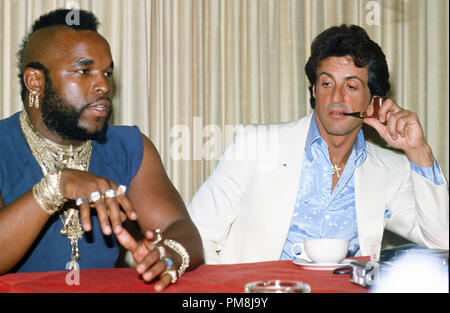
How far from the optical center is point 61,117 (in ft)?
6.50

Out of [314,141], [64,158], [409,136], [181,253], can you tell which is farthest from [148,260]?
[314,141]

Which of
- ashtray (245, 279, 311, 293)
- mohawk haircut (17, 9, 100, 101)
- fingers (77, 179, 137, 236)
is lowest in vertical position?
ashtray (245, 279, 311, 293)

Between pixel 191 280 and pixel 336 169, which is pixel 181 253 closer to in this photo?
pixel 191 280

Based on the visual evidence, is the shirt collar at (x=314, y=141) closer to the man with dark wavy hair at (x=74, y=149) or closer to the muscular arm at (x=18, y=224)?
the man with dark wavy hair at (x=74, y=149)

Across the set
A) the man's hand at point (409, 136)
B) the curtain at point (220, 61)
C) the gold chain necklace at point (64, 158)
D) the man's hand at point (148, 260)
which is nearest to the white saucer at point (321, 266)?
the man's hand at point (148, 260)

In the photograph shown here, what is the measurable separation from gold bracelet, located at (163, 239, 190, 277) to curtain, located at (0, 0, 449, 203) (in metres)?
1.58

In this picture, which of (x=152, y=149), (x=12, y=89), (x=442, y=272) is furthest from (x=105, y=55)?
(x=442, y=272)

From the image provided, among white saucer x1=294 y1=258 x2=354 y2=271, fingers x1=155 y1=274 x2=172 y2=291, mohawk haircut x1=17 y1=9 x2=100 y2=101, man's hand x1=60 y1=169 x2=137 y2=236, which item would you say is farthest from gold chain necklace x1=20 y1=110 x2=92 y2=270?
white saucer x1=294 y1=258 x2=354 y2=271

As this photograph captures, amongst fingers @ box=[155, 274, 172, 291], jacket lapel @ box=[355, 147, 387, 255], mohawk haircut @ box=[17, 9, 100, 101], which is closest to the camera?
fingers @ box=[155, 274, 172, 291]

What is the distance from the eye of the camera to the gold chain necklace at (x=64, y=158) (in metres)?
1.86

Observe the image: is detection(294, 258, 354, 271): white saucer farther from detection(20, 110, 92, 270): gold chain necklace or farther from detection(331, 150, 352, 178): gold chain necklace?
detection(331, 150, 352, 178): gold chain necklace

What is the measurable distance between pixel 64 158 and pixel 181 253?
77 centimetres

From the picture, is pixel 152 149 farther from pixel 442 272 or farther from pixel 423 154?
pixel 442 272

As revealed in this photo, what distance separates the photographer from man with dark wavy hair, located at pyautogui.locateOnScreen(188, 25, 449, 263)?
239cm
